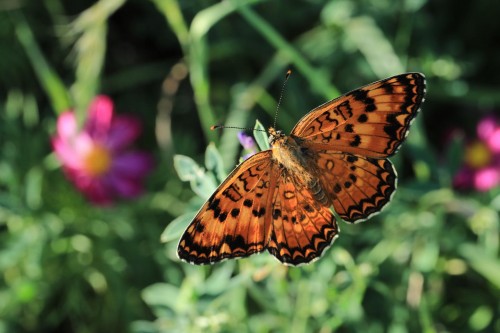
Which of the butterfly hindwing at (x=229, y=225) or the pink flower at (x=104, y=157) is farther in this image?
the pink flower at (x=104, y=157)

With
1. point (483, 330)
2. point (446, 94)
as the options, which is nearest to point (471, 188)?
point (446, 94)

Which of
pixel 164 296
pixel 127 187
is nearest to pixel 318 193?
pixel 164 296

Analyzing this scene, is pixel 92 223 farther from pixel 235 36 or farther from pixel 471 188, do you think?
pixel 471 188

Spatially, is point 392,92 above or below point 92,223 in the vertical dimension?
above

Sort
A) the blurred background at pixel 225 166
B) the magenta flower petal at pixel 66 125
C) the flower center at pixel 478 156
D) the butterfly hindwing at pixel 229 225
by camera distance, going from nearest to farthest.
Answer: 1. the butterfly hindwing at pixel 229 225
2. the blurred background at pixel 225 166
3. the magenta flower petal at pixel 66 125
4. the flower center at pixel 478 156

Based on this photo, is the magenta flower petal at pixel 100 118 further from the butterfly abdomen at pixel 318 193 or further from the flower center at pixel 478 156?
the flower center at pixel 478 156

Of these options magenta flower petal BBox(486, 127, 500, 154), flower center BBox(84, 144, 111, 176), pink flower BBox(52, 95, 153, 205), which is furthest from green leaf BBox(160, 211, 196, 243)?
magenta flower petal BBox(486, 127, 500, 154)

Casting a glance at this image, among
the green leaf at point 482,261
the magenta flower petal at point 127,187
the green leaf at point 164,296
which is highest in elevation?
the magenta flower petal at point 127,187

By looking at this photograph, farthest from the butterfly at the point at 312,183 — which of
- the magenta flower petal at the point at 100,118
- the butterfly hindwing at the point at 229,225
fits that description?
the magenta flower petal at the point at 100,118

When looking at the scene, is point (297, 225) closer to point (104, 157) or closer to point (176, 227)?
point (176, 227)
